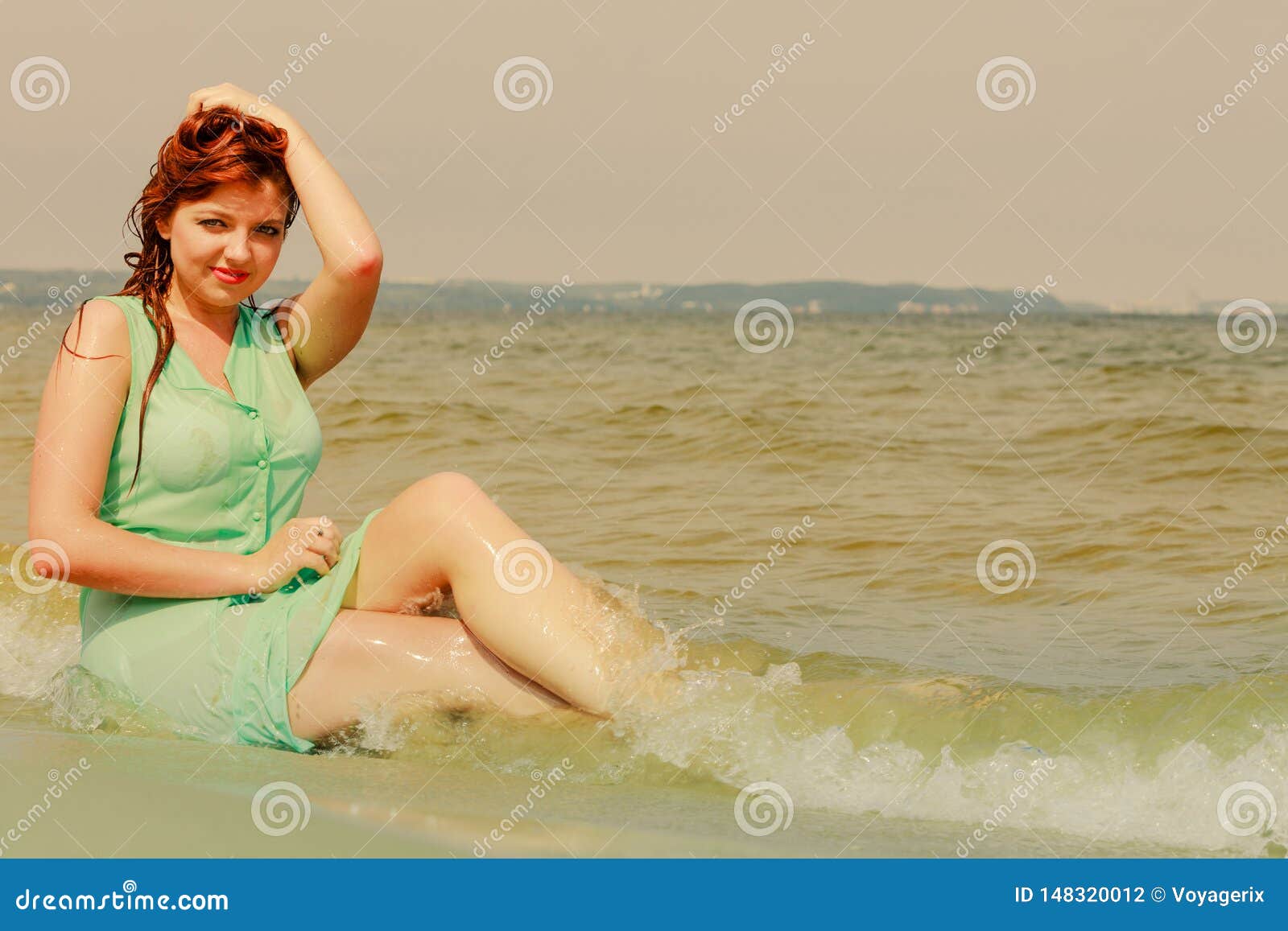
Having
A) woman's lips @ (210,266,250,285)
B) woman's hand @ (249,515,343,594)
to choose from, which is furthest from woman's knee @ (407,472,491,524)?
woman's lips @ (210,266,250,285)

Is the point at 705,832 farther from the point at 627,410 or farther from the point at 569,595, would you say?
the point at 627,410

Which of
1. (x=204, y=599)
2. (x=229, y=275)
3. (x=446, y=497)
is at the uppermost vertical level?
(x=229, y=275)

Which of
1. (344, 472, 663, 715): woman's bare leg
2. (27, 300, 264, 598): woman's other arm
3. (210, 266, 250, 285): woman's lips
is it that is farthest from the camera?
(210, 266, 250, 285): woman's lips

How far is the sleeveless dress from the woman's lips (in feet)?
0.64

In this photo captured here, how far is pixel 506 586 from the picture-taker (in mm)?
2980

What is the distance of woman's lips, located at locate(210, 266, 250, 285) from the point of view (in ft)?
10.2

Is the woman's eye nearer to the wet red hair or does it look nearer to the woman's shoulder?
the wet red hair

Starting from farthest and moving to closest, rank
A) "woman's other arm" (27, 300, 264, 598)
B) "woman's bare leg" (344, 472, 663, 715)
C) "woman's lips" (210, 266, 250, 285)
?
"woman's lips" (210, 266, 250, 285)
"woman's bare leg" (344, 472, 663, 715)
"woman's other arm" (27, 300, 264, 598)

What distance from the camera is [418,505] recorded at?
3021mm

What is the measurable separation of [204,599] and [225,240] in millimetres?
830

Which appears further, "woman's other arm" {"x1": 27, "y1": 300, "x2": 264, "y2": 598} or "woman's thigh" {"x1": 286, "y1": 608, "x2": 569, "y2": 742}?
"woman's thigh" {"x1": 286, "y1": 608, "x2": 569, "y2": 742}

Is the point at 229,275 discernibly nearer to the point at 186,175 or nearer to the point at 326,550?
the point at 186,175

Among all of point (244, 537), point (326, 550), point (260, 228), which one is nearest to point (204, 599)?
point (244, 537)

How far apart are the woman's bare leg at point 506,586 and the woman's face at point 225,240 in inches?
25.6
